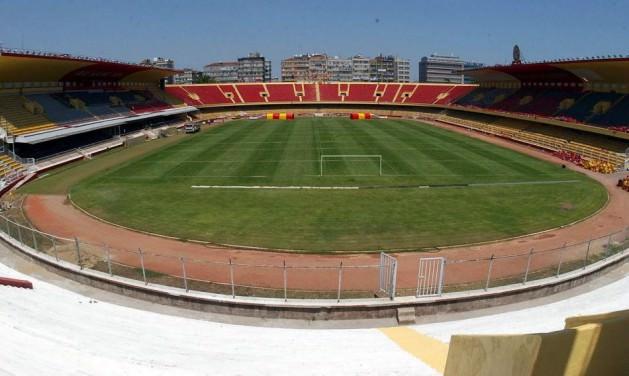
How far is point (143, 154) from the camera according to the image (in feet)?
150

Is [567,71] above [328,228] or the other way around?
above

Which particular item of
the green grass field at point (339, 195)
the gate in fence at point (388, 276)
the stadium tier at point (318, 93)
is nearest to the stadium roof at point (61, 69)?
the green grass field at point (339, 195)

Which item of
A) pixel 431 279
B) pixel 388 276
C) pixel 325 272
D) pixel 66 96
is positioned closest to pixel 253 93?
pixel 66 96

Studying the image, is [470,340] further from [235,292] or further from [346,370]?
[235,292]

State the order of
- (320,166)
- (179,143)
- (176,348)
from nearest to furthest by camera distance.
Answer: (176,348), (320,166), (179,143)

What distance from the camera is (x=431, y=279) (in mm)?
15828

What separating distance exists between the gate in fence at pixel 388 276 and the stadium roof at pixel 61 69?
37315 millimetres

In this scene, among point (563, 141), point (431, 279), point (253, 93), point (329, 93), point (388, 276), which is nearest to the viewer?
point (388, 276)

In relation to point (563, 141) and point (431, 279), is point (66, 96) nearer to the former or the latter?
point (431, 279)

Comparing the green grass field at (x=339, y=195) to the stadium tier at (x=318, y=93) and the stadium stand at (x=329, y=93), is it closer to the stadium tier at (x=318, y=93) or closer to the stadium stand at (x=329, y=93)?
the stadium tier at (x=318, y=93)

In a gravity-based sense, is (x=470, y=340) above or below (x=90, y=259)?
above

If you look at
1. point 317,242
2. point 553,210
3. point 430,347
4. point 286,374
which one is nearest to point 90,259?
point 317,242

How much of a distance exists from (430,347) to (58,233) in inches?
753

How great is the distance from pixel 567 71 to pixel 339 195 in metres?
41.9
